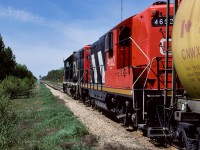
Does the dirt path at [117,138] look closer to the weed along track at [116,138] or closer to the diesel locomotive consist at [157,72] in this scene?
the weed along track at [116,138]

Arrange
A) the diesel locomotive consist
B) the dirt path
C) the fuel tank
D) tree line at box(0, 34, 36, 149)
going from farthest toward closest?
1. tree line at box(0, 34, 36, 149)
2. the dirt path
3. the diesel locomotive consist
4. the fuel tank

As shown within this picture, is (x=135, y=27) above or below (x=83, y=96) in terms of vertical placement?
above

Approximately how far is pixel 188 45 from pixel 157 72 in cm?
377

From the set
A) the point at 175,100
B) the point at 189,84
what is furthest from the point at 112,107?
the point at 189,84

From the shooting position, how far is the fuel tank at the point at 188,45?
20.0 ft

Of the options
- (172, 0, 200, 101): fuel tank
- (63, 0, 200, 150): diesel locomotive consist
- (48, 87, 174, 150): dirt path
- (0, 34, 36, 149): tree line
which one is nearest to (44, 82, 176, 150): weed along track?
(48, 87, 174, 150): dirt path

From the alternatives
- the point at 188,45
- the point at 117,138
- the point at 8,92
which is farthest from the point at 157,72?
the point at 8,92

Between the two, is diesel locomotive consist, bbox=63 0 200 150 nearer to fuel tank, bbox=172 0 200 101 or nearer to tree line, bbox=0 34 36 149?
fuel tank, bbox=172 0 200 101

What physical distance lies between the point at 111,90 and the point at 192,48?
8.07 metres

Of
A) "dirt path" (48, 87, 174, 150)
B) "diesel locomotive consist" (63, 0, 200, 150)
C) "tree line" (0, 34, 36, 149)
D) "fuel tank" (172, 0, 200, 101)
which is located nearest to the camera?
"fuel tank" (172, 0, 200, 101)

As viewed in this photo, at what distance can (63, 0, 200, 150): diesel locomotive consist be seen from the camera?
21.6 feet

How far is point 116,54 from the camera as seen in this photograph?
13844 mm

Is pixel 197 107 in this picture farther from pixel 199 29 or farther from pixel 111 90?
pixel 111 90

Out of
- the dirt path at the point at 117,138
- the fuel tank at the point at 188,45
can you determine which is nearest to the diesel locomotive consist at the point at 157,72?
the fuel tank at the point at 188,45
